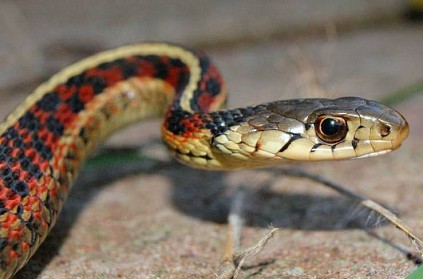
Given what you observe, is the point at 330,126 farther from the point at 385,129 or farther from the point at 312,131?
the point at 385,129

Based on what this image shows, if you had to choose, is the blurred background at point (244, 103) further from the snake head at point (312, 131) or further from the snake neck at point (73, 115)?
the snake head at point (312, 131)

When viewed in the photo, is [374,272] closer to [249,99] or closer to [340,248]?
[340,248]

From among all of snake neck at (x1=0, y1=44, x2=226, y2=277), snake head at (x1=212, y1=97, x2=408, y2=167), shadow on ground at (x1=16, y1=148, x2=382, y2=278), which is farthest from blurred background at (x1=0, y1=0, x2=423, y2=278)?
snake head at (x1=212, y1=97, x2=408, y2=167)

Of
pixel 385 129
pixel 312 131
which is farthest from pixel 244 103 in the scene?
pixel 385 129

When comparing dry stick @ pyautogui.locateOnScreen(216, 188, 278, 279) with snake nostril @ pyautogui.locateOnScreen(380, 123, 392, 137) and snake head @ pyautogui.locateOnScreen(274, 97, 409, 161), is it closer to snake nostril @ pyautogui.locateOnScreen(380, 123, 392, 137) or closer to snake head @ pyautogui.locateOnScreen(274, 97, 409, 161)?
snake head @ pyautogui.locateOnScreen(274, 97, 409, 161)

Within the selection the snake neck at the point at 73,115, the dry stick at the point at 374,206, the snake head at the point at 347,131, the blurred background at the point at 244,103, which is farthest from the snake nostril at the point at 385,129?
the snake neck at the point at 73,115

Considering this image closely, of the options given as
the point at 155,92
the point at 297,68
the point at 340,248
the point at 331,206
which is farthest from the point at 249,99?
the point at 340,248

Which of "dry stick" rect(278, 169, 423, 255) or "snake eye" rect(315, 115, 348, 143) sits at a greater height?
"snake eye" rect(315, 115, 348, 143)
